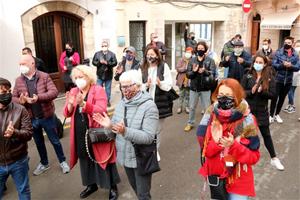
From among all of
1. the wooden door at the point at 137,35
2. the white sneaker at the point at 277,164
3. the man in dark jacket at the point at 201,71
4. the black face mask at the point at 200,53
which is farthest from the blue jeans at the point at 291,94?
the wooden door at the point at 137,35

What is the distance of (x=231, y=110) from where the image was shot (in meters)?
2.81

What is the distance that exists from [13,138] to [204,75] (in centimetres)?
395

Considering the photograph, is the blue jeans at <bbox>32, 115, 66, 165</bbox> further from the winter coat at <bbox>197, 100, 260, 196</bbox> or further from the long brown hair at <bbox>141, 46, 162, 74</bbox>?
the winter coat at <bbox>197, 100, 260, 196</bbox>

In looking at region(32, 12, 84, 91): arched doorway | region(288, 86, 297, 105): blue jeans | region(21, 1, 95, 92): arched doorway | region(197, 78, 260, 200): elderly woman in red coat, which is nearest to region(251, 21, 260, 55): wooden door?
region(288, 86, 297, 105): blue jeans

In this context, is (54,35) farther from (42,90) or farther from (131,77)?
(131,77)

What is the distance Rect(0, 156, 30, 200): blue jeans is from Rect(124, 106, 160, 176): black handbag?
4.30ft

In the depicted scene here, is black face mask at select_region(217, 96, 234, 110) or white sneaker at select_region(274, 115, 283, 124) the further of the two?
white sneaker at select_region(274, 115, 283, 124)

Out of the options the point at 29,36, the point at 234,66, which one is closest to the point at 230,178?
the point at 234,66

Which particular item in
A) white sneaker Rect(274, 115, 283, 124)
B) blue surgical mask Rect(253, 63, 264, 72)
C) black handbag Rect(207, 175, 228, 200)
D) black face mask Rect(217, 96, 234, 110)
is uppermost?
blue surgical mask Rect(253, 63, 264, 72)

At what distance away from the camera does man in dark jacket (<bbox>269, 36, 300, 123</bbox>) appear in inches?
279

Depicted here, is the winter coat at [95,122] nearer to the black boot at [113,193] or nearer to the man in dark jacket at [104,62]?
the black boot at [113,193]

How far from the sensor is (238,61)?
6742mm

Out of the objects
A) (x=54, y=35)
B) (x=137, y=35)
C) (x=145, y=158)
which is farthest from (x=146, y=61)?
(x=137, y=35)

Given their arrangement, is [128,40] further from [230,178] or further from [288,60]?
[230,178]
